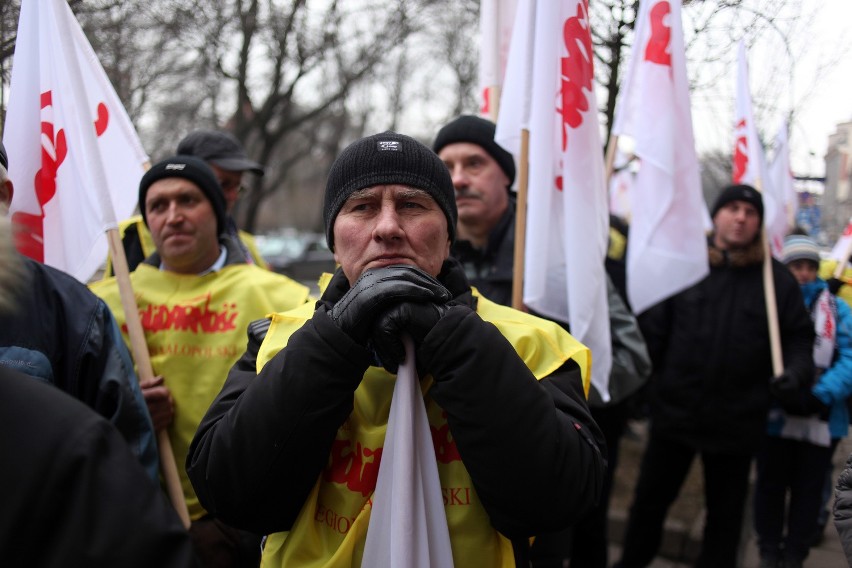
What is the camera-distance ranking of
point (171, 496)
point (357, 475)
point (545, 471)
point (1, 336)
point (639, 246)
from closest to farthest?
point (545, 471) < point (357, 475) < point (1, 336) < point (171, 496) < point (639, 246)

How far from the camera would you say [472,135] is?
116 inches

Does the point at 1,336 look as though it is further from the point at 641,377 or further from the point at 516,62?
the point at 641,377

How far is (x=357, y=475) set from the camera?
1.61 meters

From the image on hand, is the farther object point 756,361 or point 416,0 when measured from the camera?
point 416,0

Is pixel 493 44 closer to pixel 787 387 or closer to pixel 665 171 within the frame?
pixel 665 171

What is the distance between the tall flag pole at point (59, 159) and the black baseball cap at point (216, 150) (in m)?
1.07

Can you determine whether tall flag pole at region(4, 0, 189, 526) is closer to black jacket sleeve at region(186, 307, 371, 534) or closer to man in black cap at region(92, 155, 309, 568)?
man in black cap at region(92, 155, 309, 568)

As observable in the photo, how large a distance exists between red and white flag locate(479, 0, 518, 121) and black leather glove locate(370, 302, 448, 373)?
91.7 inches

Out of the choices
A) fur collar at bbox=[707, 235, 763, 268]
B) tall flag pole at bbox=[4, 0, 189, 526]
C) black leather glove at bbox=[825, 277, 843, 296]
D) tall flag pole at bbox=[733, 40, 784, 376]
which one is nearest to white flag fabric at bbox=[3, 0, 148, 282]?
tall flag pole at bbox=[4, 0, 189, 526]

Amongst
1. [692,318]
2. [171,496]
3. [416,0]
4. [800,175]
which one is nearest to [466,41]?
[416,0]

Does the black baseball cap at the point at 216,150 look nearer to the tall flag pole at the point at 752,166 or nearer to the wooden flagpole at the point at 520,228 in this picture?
the wooden flagpole at the point at 520,228

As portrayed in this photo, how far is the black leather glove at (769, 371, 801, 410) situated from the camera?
11.6 feet

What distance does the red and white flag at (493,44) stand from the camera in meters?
3.75

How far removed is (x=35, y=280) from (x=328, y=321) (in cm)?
96
